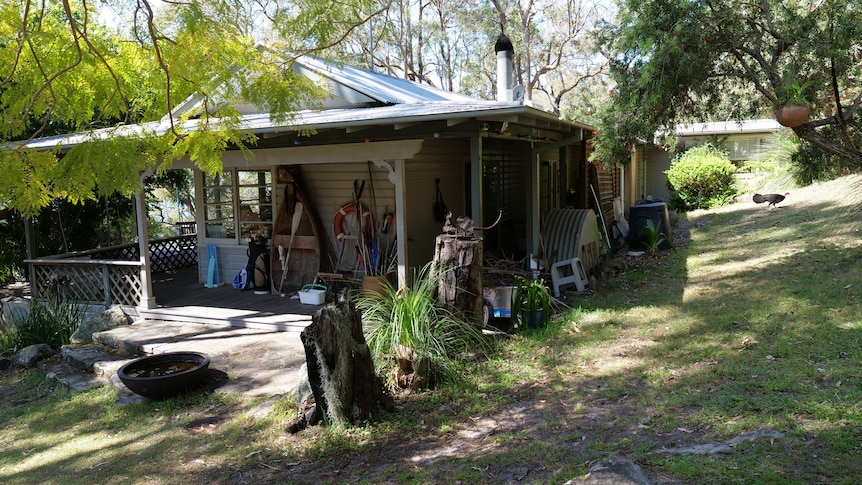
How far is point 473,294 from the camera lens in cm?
627

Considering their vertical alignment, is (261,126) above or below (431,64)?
below

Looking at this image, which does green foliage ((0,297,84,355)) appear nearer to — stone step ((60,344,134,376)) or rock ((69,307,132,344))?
rock ((69,307,132,344))

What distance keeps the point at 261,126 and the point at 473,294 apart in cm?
335

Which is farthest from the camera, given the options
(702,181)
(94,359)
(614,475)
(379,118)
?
(702,181)

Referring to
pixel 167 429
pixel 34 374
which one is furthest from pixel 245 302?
pixel 167 429

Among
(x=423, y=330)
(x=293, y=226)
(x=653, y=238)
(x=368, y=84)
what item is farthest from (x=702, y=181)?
(x=423, y=330)

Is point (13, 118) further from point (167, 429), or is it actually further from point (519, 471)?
point (519, 471)

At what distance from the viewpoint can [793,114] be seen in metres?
6.57

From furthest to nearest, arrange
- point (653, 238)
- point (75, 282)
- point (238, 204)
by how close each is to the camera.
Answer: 1. point (653, 238)
2. point (238, 204)
3. point (75, 282)

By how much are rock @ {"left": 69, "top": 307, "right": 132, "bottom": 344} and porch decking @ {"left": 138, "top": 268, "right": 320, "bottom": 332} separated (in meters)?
0.32

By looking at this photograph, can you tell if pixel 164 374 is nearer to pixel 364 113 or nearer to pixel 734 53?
pixel 364 113

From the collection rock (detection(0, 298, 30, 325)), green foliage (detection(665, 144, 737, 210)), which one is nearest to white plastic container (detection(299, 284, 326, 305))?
rock (detection(0, 298, 30, 325))

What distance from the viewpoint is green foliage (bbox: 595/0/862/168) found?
6742 mm

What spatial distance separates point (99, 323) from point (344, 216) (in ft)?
11.8
